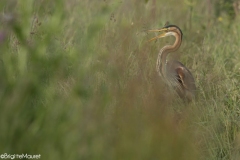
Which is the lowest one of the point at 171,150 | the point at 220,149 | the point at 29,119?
the point at 220,149

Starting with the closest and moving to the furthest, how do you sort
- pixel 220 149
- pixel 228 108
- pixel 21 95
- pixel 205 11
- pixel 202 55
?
pixel 21 95
pixel 220 149
pixel 228 108
pixel 202 55
pixel 205 11

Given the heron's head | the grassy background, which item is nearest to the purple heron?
the heron's head

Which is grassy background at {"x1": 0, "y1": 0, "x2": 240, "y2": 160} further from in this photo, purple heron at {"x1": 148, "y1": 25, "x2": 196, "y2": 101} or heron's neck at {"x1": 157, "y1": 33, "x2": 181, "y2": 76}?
heron's neck at {"x1": 157, "y1": 33, "x2": 181, "y2": 76}

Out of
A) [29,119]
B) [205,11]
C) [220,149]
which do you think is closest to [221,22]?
[205,11]

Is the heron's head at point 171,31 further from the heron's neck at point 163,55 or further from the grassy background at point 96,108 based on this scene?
the grassy background at point 96,108

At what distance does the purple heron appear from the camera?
22.4ft

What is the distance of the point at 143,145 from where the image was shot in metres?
3.62

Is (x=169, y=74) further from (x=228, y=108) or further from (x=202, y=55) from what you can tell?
(x=228, y=108)

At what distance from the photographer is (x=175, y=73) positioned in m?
7.12

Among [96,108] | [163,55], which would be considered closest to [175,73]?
[163,55]

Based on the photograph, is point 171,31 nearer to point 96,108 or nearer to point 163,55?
point 163,55

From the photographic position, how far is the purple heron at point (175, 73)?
6816 millimetres

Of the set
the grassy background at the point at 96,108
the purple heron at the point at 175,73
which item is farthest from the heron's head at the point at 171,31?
the grassy background at the point at 96,108

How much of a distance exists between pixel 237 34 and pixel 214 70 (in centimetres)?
159
